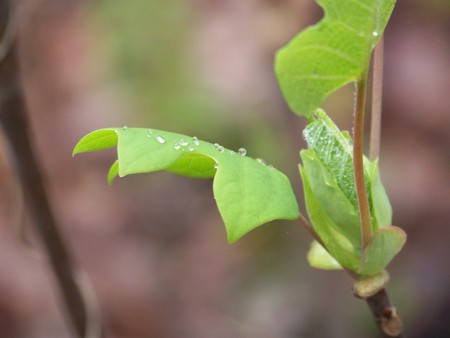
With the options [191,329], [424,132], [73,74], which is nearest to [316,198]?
[191,329]

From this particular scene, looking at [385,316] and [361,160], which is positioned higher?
[361,160]

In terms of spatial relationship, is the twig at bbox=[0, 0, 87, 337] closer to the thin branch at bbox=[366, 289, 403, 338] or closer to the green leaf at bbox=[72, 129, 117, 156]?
the green leaf at bbox=[72, 129, 117, 156]

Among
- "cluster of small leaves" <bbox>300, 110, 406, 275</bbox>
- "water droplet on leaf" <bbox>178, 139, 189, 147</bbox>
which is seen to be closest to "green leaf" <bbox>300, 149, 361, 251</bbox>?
"cluster of small leaves" <bbox>300, 110, 406, 275</bbox>

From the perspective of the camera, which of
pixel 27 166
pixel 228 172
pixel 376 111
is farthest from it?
pixel 27 166

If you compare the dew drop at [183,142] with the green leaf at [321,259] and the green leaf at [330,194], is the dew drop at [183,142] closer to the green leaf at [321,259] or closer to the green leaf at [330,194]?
the green leaf at [330,194]

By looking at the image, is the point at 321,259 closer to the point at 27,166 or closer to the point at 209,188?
the point at 27,166

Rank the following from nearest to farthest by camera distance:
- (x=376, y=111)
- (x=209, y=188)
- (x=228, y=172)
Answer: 1. (x=228, y=172)
2. (x=376, y=111)
3. (x=209, y=188)

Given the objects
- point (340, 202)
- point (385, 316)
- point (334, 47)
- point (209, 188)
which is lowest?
point (209, 188)

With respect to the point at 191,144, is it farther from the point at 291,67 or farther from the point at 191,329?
the point at 191,329

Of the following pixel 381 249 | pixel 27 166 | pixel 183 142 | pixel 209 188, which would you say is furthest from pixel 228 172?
pixel 209 188
